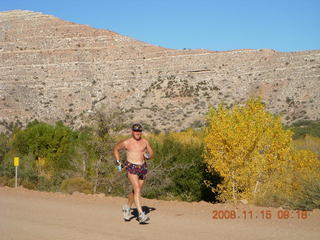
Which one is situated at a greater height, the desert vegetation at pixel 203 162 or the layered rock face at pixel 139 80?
the layered rock face at pixel 139 80

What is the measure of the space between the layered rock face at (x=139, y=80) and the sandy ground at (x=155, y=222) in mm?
44993

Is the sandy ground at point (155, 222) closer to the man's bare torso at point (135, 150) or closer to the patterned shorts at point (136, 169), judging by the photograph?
the patterned shorts at point (136, 169)

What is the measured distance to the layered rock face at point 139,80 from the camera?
2453 inches

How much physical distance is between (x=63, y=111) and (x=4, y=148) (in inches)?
1018

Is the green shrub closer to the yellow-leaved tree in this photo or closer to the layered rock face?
the yellow-leaved tree

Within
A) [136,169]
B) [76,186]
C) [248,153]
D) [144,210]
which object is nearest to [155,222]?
[136,169]

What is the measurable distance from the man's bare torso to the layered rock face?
47136 mm

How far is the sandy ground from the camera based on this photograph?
8883 millimetres

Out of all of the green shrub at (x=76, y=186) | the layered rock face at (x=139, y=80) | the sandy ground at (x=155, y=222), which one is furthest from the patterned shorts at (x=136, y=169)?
the layered rock face at (x=139, y=80)

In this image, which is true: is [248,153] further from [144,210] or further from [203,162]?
[144,210]

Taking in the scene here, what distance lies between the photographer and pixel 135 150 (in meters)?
10.4

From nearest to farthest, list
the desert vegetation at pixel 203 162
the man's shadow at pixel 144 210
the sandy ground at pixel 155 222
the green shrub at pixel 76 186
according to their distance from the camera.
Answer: the sandy ground at pixel 155 222 → the man's shadow at pixel 144 210 → the desert vegetation at pixel 203 162 → the green shrub at pixel 76 186

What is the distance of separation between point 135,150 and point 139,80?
62504mm

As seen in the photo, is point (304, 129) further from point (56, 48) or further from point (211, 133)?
point (56, 48)
